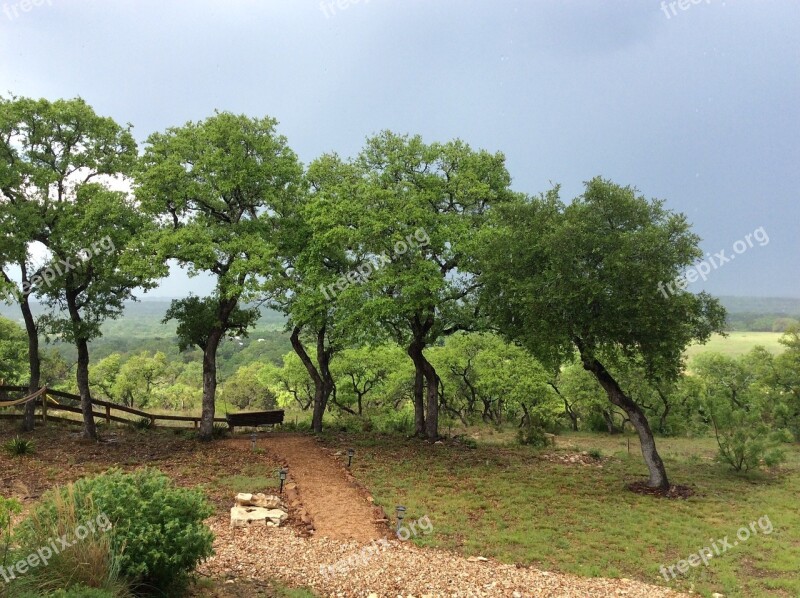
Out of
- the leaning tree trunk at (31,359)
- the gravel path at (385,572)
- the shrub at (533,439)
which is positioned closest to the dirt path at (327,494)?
the gravel path at (385,572)

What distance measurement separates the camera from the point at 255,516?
35.8ft

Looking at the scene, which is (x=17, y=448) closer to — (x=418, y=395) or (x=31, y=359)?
(x=31, y=359)

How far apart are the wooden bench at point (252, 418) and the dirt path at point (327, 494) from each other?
2410mm

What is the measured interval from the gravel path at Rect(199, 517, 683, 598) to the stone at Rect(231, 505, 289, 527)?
80 centimetres

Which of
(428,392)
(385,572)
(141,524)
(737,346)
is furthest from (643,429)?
(737,346)

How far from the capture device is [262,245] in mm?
17438

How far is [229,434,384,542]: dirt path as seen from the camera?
426 inches

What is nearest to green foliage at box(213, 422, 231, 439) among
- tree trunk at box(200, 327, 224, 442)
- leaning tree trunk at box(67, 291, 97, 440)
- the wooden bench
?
the wooden bench

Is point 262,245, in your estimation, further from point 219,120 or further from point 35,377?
point 35,377

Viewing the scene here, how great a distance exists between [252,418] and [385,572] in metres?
14.9

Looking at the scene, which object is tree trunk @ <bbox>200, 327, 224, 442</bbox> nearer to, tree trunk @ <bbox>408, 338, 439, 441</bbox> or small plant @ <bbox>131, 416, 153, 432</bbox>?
small plant @ <bbox>131, 416, 153, 432</bbox>

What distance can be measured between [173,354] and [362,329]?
8848cm

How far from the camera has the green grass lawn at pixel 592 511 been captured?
965 centimetres

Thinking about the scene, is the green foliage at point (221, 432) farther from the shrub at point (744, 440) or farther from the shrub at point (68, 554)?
the shrub at point (744, 440)
